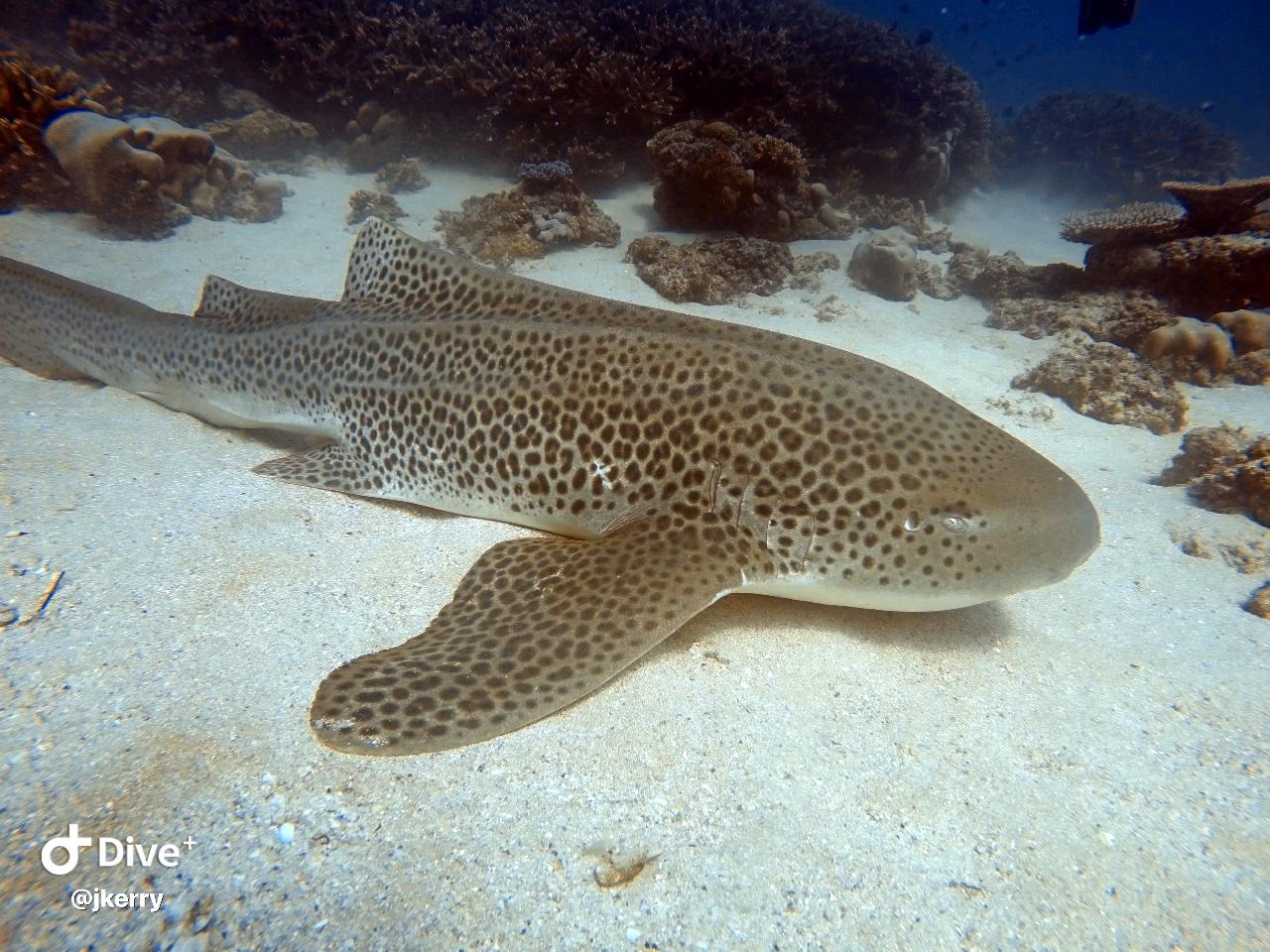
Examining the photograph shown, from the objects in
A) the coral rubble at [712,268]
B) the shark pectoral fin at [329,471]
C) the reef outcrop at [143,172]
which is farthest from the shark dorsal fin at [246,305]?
the reef outcrop at [143,172]

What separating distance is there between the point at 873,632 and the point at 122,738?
3663 mm

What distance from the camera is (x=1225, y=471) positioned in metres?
5.05

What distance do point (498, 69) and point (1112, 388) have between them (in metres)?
12.6

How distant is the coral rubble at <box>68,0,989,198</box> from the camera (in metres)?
12.1

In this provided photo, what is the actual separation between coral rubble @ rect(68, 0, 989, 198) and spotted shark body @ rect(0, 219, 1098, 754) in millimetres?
9380

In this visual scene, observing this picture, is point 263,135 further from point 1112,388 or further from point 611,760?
point 1112,388

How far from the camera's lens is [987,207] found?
810 inches

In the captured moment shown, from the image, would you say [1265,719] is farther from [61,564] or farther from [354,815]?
[61,564]

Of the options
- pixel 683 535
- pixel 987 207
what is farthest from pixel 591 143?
pixel 987 207

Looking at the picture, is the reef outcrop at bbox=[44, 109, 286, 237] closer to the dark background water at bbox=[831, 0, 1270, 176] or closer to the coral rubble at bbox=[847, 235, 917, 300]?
the coral rubble at bbox=[847, 235, 917, 300]

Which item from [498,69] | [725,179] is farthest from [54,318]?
[498,69]

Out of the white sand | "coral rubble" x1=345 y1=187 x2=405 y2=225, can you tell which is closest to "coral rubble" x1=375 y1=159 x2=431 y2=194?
"coral rubble" x1=345 y1=187 x2=405 y2=225

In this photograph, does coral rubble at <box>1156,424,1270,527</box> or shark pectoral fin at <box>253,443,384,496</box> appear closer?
shark pectoral fin at <box>253,443,384,496</box>

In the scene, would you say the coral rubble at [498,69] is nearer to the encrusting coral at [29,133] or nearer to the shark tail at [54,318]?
the encrusting coral at [29,133]
